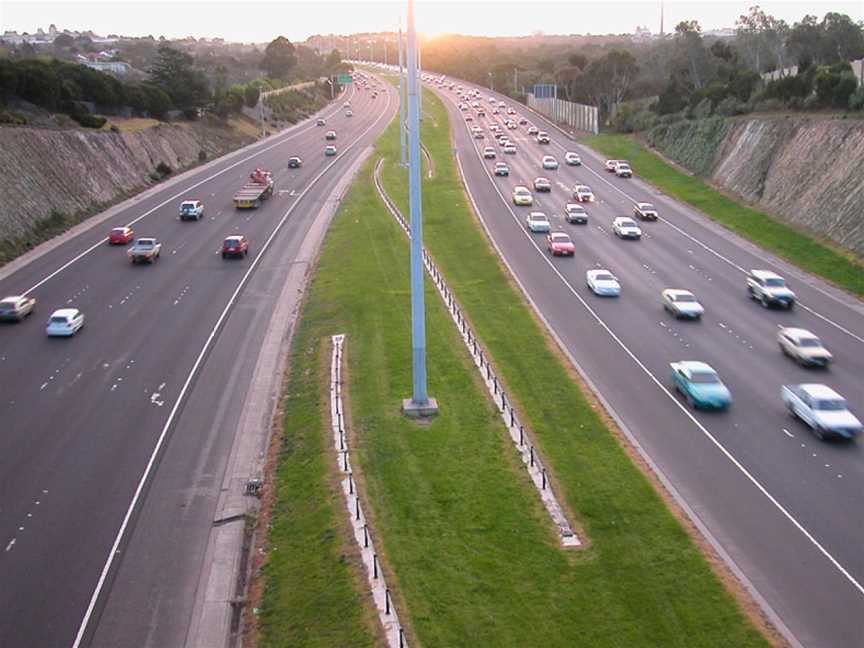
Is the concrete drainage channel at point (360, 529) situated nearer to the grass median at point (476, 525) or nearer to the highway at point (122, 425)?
the grass median at point (476, 525)

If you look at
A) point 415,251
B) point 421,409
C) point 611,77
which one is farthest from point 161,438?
point 611,77

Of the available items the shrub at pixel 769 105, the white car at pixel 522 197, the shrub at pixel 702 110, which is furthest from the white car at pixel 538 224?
the shrub at pixel 702 110

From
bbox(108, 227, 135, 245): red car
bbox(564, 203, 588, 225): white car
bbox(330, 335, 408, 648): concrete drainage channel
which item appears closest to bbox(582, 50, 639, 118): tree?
bbox(564, 203, 588, 225): white car

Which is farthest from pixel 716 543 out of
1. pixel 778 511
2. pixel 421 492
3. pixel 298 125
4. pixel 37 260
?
pixel 298 125

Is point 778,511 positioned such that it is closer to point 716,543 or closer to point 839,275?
point 716,543

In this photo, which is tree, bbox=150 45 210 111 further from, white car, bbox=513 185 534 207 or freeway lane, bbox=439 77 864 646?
freeway lane, bbox=439 77 864 646
